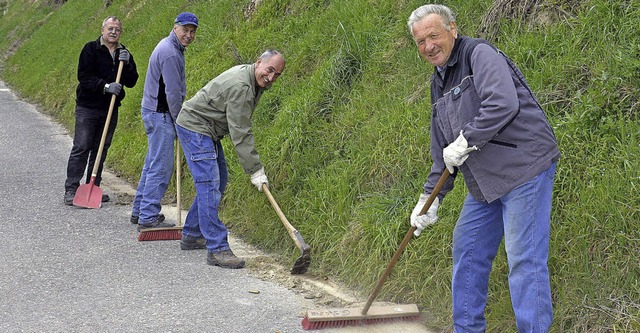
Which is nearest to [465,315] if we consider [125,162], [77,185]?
[77,185]

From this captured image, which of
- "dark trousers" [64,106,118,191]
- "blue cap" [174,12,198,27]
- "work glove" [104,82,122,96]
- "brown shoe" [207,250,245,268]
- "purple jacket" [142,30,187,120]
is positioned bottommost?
"brown shoe" [207,250,245,268]

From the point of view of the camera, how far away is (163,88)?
6895 millimetres

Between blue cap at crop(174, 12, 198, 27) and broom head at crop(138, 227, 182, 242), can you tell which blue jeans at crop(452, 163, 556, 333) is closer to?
broom head at crop(138, 227, 182, 242)

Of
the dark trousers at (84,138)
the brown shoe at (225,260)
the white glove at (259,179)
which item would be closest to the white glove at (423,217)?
the white glove at (259,179)

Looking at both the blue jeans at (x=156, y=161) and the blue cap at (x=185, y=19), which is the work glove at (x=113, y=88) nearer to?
the blue jeans at (x=156, y=161)

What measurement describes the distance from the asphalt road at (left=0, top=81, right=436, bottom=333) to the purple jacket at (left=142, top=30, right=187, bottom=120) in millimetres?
1233

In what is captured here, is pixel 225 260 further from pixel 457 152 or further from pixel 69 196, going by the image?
pixel 69 196

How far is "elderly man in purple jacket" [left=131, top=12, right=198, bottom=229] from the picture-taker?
262 inches

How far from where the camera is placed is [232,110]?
5.61 m

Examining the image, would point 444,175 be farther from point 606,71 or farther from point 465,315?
point 606,71

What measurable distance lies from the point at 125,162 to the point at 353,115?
14.5 feet

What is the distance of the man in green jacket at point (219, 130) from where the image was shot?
5.59m

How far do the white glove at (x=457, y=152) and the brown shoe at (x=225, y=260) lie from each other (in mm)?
2570

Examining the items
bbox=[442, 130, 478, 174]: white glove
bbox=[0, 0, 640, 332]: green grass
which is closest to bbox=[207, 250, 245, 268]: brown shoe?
bbox=[0, 0, 640, 332]: green grass
